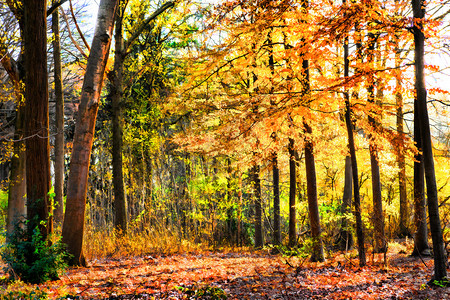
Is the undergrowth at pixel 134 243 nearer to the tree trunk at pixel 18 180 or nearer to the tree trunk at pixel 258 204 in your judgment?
the tree trunk at pixel 18 180

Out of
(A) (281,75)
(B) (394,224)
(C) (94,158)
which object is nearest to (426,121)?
(A) (281,75)

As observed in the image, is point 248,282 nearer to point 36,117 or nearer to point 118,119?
point 36,117

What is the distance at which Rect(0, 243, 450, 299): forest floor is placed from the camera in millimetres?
4422

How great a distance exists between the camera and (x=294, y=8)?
737 centimetres

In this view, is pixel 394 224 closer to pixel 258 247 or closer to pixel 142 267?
pixel 258 247

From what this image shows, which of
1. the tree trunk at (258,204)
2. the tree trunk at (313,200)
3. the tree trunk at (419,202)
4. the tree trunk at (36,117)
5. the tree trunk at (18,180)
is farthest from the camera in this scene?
the tree trunk at (258,204)

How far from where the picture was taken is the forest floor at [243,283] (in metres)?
4.42

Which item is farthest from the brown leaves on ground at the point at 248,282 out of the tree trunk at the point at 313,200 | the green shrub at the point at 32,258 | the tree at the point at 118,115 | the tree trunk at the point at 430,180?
the tree at the point at 118,115

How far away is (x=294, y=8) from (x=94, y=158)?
41.3 ft

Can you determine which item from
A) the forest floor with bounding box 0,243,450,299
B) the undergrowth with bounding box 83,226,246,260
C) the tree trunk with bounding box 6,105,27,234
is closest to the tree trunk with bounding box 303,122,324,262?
the forest floor with bounding box 0,243,450,299

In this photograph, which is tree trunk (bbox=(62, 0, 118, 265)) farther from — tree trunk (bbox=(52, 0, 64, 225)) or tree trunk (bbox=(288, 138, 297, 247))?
tree trunk (bbox=(288, 138, 297, 247))

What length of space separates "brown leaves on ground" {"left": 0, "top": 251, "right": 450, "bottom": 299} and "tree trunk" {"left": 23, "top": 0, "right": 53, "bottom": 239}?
115 cm

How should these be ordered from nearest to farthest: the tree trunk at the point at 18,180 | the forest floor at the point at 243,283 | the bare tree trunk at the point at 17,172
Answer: the forest floor at the point at 243,283
the bare tree trunk at the point at 17,172
the tree trunk at the point at 18,180

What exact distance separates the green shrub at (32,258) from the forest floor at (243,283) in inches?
8.3
